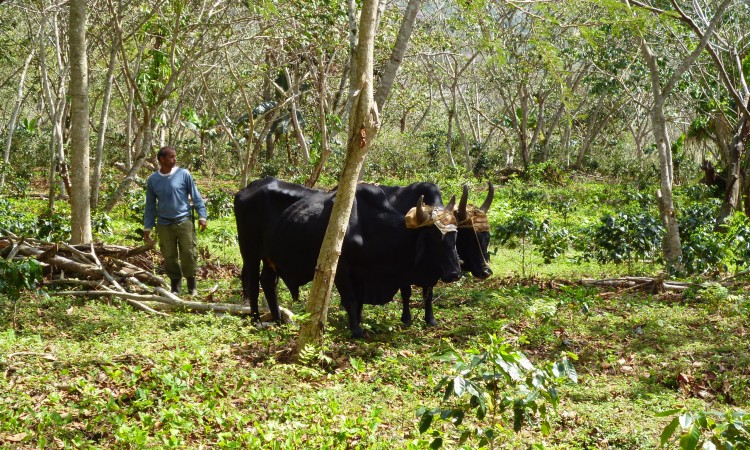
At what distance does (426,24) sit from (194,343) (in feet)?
51.1

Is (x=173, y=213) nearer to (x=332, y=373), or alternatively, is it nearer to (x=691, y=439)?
(x=332, y=373)

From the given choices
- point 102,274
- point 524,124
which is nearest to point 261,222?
point 102,274

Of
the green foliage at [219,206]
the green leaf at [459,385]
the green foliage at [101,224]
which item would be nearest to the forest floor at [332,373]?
the green leaf at [459,385]

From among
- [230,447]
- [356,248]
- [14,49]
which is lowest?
[230,447]

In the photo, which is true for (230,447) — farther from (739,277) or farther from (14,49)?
(14,49)

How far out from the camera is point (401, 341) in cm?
761

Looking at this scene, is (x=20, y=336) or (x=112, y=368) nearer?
(x=112, y=368)

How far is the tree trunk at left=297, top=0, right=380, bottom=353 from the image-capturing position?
5918 millimetres

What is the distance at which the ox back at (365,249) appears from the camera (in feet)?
25.4

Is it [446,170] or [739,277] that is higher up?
[446,170]

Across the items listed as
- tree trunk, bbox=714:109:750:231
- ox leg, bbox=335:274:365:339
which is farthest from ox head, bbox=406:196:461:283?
tree trunk, bbox=714:109:750:231

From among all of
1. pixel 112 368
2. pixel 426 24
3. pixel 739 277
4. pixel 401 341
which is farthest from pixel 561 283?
pixel 426 24

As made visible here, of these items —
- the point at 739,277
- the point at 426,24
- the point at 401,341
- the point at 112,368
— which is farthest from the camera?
the point at 426,24

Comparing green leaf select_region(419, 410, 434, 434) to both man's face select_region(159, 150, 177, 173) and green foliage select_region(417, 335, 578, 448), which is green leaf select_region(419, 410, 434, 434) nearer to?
green foliage select_region(417, 335, 578, 448)
